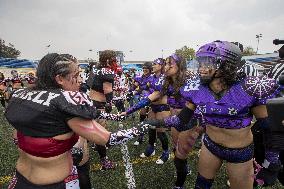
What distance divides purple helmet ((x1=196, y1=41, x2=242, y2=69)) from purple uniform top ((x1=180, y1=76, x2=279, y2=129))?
1.00ft

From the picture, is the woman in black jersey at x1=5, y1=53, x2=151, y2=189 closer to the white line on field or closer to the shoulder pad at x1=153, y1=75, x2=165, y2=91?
the white line on field

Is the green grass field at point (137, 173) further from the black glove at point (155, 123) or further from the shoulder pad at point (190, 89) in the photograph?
the black glove at point (155, 123)

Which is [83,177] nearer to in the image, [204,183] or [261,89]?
[204,183]

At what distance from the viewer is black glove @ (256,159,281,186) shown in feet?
11.0

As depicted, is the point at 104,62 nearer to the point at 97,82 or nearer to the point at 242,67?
the point at 97,82

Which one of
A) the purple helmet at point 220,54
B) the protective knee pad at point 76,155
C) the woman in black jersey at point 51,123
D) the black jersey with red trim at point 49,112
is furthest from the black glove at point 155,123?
the protective knee pad at point 76,155

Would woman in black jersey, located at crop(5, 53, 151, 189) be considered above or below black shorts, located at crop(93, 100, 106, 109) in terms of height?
→ above

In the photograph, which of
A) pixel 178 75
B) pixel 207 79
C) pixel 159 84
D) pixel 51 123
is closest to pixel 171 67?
pixel 178 75

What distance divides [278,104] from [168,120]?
1746mm

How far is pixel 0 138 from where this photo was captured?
34.3 feet

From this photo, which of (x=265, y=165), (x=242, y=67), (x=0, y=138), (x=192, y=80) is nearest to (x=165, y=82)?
(x=192, y=80)

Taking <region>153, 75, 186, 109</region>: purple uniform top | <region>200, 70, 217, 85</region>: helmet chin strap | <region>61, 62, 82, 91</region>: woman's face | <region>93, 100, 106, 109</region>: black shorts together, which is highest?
<region>61, 62, 82, 91</region>: woman's face

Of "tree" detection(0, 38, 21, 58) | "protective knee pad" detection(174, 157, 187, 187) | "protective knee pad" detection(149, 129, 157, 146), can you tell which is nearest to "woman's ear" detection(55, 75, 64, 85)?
"protective knee pad" detection(174, 157, 187, 187)

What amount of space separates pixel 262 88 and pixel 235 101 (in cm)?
34
